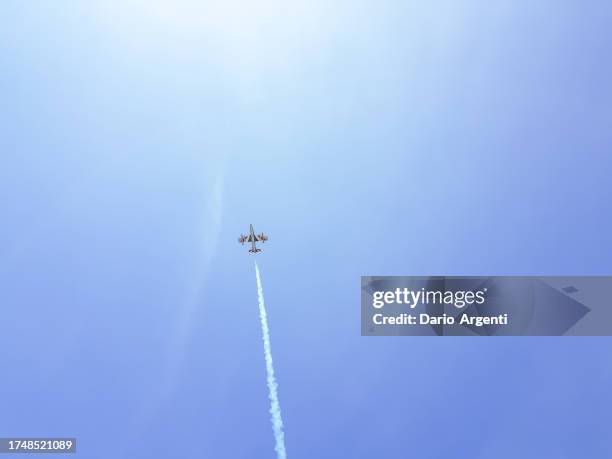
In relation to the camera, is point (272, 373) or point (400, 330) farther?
point (272, 373)

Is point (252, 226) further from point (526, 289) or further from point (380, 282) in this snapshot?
point (526, 289)

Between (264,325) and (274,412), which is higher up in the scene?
(264,325)

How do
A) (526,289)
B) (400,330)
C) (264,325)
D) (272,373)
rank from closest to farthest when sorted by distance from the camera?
(400,330) → (526,289) → (272,373) → (264,325)

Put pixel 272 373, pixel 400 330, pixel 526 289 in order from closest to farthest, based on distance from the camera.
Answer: pixel 400 330, pixel 526 289, pixel 272 373

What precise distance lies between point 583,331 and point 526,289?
1504 cm

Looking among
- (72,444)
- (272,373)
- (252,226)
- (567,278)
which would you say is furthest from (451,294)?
(72,444)

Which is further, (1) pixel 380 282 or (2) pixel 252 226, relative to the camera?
(2) pixel 252 226

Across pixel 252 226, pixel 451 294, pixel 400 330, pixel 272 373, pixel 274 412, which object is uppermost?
pixel 252 226

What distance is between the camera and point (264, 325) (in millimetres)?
137500

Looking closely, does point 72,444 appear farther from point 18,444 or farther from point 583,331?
point 583,331

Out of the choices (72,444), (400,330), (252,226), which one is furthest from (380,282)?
(72,444)

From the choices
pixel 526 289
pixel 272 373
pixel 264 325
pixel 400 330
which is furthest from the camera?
pixel 264 325

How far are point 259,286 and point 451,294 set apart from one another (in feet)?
182

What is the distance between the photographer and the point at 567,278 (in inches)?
4678
